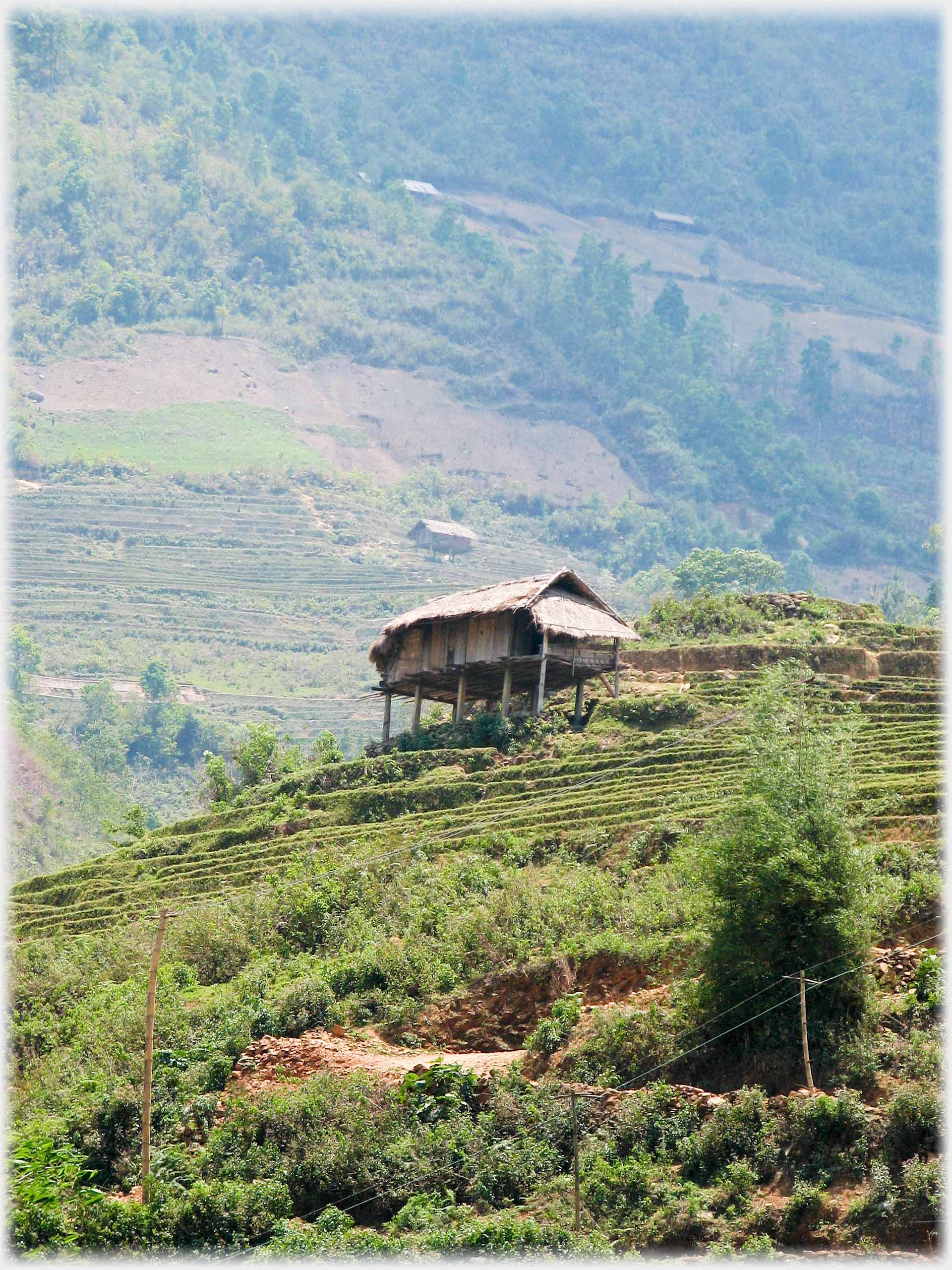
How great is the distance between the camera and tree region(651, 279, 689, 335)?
165500 millimetres

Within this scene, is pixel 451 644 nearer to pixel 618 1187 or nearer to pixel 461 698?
pixel 461 698

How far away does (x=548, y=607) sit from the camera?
35.2m

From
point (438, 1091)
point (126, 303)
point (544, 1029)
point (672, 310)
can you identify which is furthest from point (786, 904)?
point (672, 310)

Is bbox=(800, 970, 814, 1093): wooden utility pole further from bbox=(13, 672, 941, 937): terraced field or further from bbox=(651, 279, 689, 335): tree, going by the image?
bbox=(651, 279, 689, 335): tree

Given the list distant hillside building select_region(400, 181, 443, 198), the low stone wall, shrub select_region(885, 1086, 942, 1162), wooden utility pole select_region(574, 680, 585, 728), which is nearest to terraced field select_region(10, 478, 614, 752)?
the low stone wall

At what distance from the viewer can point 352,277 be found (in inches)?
6481

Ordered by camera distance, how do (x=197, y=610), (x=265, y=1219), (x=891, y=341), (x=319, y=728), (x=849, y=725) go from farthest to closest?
(x=891, y=341)
(x=197, y=610)
(x=319, y=728)
(x=849, y=725)
(x=265, y=1219)

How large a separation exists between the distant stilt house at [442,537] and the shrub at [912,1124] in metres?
99.3

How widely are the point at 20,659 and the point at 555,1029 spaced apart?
7860 cm

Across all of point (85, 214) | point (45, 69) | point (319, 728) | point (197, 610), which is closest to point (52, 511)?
point (197, 610)

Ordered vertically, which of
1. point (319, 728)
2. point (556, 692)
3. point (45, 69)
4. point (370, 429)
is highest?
point (45, 69)

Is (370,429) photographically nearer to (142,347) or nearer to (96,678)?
(142,347)

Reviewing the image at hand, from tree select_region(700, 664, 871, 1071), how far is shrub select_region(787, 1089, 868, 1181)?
3.30ft

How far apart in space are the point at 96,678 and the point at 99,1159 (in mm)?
77043
